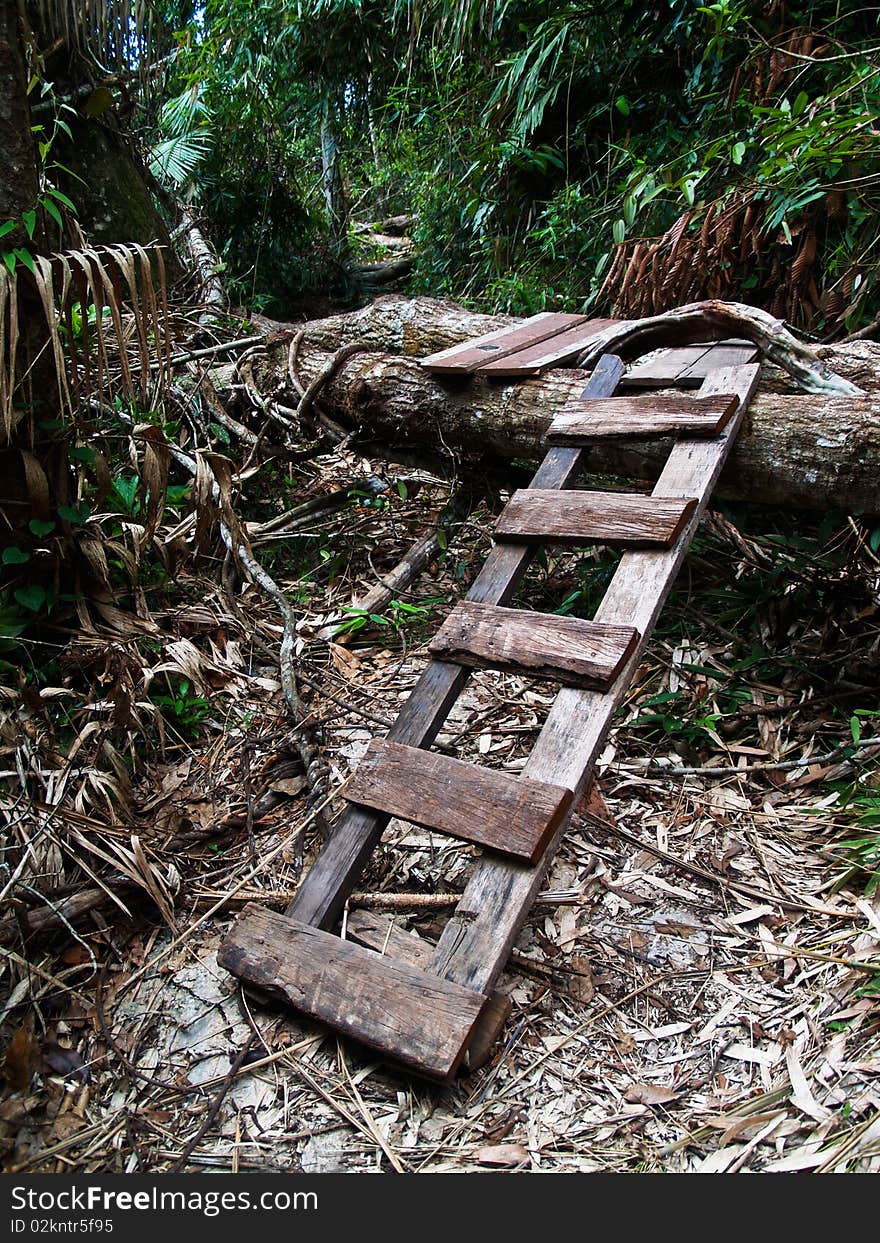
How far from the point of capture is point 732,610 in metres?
2.66

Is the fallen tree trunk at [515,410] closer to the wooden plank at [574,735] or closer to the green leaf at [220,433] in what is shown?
the wooden plank at [574,735]

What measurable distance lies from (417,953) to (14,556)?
1341mm

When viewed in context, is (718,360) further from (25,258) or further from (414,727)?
(25,258)

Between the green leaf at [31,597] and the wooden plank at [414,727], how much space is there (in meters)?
0.96

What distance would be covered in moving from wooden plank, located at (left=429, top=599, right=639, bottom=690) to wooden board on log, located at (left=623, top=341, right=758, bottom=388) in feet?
3.21

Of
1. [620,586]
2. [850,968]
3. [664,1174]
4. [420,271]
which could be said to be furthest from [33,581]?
[420,271]

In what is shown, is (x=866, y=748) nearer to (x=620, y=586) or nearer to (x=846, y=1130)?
(x=620, y=586)

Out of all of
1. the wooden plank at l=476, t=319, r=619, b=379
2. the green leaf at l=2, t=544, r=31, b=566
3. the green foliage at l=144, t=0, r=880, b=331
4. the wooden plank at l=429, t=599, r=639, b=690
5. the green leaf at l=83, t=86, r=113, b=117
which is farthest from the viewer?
the green leaf at l=83, t=86, r=113, b=117

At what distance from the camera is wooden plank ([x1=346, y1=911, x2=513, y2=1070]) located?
1.40m

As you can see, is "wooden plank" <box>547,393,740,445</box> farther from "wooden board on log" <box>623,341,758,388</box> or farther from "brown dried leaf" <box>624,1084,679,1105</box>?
"brown dried leaf" <box>624,1084,679,1105</box>

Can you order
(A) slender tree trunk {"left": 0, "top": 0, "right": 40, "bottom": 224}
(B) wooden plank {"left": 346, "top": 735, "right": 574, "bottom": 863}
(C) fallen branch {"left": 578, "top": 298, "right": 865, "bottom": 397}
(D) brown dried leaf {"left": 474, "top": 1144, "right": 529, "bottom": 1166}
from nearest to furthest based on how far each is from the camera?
(D) brown dried leaf {"left": 474, "top": 1144, "right": 529, "bottom": 1166}
(B) wooden plank {"left": 346, "top": 735, "right": 574, "bottom": 863}
(A) slender tree trunk {"left": 0, "top": 0, "right": 40, "bottom": 224}
(C) fallen branch {"left": 578, "top": 298, "right": 865, "bottom": 397}

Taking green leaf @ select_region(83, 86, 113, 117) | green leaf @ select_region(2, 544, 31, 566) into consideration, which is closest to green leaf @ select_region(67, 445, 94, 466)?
green leaf @ select_region(2, 544, 31, 566)

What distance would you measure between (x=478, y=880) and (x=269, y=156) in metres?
6.18

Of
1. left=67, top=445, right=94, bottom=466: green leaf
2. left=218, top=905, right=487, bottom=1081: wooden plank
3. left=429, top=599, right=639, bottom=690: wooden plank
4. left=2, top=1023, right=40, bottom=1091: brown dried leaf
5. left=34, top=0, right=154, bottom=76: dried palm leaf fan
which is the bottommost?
left=218, top=905, right=487, bottom=1081: wooden plank
